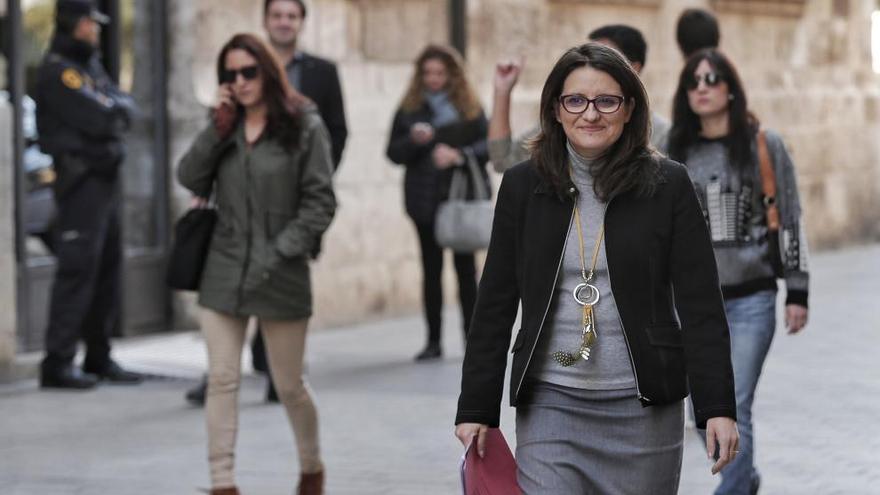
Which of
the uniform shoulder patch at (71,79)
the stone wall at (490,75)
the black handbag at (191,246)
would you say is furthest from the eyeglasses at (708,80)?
the stone wall at (490,75)

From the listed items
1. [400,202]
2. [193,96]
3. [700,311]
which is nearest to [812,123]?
[400,202]

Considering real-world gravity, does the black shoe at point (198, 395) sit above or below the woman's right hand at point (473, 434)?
below

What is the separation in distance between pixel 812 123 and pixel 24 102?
10823mm

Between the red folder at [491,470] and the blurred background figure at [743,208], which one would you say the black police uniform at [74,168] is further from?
the red folder at [491,470]

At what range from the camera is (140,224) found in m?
11.9

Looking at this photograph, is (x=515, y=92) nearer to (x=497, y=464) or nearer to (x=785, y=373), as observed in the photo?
(x=785, y=373)

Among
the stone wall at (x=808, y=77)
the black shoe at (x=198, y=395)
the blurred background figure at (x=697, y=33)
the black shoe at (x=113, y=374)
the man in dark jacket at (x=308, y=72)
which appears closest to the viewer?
the blurred background figure at (x=697, y=33)

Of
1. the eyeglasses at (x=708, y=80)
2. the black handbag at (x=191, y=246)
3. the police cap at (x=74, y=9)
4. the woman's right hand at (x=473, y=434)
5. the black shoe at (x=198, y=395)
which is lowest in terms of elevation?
the black shoe at (x=198, y=395)

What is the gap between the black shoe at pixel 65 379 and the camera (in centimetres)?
989

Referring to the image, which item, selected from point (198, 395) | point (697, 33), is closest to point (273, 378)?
point (697, 33)

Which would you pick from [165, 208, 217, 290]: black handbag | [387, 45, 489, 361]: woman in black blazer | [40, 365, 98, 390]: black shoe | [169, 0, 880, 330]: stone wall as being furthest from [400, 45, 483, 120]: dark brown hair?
[165, 208, 217, 290]: black handbag

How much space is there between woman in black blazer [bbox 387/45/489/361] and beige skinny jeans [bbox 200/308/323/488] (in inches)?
147

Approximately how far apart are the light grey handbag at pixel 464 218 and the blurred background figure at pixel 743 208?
3.74m

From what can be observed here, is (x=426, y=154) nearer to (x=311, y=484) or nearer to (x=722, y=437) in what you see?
(x=311, y=484)
